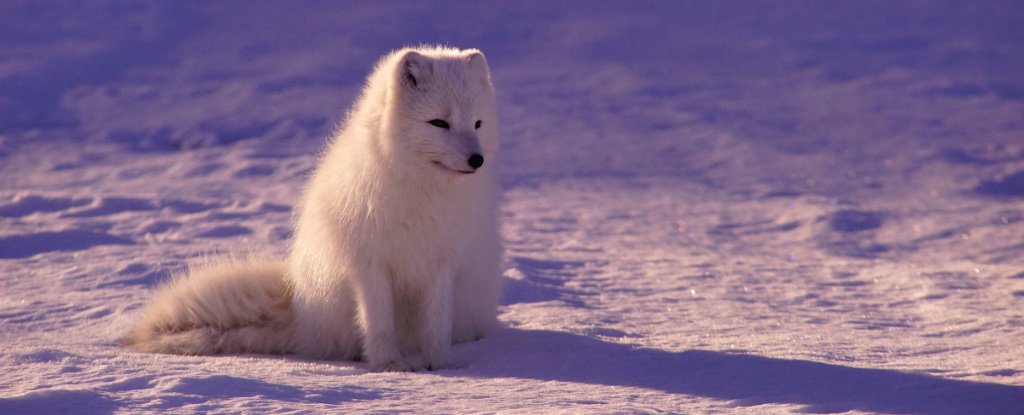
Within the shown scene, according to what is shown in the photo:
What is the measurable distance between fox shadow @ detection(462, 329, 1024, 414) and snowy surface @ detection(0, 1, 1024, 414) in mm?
19

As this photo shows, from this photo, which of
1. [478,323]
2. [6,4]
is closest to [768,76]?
[478,323]

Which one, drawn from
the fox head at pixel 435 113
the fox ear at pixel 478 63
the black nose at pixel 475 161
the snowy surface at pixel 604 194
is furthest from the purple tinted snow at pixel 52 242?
the black nose at pixel 475 161

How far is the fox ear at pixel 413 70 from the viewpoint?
388cm

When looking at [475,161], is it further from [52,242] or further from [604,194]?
[604,194]

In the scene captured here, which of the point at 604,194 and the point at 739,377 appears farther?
the point at 604,194

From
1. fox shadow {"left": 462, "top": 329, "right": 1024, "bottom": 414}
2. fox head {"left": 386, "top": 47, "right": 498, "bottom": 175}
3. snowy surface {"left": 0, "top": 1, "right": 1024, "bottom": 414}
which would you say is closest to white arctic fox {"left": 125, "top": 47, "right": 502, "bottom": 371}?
fox head {"left": 386, "top": 47, "right": 498, "bottom": 175}

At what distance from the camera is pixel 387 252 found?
13.1 ft

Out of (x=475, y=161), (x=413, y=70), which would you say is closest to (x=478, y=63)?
(x=413, y=70)

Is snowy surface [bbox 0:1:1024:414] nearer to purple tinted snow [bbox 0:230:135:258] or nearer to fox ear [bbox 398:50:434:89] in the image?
purple tinted snow [bbox 0:230:135:258]

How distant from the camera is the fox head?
3.82 m

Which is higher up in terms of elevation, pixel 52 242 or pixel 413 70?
pixel 413 70

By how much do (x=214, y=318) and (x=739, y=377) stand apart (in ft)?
6.95

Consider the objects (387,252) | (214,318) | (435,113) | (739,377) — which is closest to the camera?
(739,377)

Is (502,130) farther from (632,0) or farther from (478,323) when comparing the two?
(478,323)
